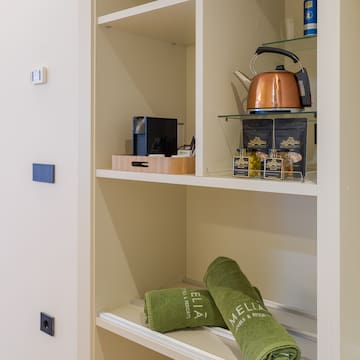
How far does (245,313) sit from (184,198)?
68 centimetres

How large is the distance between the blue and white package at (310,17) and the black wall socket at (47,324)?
148 centimetres

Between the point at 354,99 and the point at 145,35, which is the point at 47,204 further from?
the point at 354,99

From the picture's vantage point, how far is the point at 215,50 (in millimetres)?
1222

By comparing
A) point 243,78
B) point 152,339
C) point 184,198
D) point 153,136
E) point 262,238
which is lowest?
point 152,339

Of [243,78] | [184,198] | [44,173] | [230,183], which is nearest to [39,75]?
[44,173]

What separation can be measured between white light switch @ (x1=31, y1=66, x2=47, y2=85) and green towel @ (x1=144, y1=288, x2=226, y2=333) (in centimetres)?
100

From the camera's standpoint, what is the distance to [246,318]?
1.19 meters

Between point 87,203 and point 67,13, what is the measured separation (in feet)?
2.54

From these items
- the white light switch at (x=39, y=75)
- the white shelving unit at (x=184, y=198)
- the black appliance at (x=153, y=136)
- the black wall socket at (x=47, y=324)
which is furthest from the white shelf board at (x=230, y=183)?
the black wall socket at (x=47, y=324)

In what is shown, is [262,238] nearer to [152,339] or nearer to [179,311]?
[179,311]

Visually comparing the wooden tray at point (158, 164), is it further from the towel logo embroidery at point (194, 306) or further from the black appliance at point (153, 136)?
the towel logo embroidery at point (194, 306)

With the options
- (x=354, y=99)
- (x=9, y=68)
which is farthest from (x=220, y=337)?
(x=9, y=68)

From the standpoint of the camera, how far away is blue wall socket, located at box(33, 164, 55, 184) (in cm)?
182

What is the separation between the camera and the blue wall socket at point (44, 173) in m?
1.82
